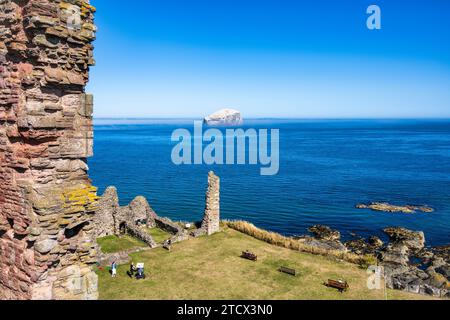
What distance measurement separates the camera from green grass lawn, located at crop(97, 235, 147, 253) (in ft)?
90.5

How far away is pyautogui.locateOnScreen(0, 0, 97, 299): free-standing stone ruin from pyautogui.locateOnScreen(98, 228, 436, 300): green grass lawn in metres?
10.1

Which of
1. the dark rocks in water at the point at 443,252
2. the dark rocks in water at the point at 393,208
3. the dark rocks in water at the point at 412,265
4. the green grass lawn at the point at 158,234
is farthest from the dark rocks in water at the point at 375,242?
the green grass lawn at the point at 158,234

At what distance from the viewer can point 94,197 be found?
35.4ft

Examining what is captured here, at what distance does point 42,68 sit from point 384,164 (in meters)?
91.0

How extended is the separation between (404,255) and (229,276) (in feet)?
63.0

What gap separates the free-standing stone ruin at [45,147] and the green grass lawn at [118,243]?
55.3ft

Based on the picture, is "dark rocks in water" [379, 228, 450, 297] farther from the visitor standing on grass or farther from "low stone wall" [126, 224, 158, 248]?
the visitor standing on grass

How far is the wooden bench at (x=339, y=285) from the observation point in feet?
69.1

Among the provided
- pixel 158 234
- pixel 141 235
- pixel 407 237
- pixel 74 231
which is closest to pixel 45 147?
pixel 74 231

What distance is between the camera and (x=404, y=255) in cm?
3381

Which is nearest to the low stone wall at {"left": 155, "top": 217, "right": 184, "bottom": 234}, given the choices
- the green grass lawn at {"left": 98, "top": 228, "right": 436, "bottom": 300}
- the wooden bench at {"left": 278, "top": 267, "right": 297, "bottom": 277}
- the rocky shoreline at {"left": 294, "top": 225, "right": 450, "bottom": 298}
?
the green grass lawn at {"left": 98, "top": 228, "right": 436, "bottom": 300}

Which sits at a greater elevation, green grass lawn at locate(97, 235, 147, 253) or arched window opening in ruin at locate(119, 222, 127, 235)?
arched window opening in ruin at locate(119, 222, 127, 235)

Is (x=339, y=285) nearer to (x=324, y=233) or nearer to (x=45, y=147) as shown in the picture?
(x=45, y=147)

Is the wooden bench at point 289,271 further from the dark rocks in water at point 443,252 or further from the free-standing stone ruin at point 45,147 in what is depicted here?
the dark rocks in water at point 443,252
